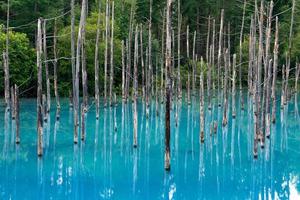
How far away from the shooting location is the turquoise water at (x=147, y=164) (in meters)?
11.3

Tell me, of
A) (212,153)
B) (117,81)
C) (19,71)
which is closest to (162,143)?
(212,153)

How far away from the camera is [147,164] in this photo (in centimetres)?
1404

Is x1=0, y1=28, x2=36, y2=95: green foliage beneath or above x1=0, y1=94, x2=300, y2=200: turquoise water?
above

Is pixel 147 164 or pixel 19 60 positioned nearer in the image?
pixel 147 164

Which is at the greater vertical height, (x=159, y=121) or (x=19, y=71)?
(x=19, y=71)

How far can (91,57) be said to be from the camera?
30.7 metres

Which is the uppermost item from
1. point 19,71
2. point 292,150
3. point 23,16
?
point 23,16

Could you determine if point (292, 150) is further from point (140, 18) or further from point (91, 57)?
point (140, 18)

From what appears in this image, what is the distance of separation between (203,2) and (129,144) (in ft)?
96.4

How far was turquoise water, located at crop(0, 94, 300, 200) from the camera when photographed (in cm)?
1130

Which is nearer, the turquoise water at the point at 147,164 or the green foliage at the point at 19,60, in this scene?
the turquoise water at the point at 147,164

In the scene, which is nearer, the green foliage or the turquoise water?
the turquoise water

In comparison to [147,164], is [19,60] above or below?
above

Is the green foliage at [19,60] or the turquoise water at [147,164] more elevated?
the green foliage at [19,60]
